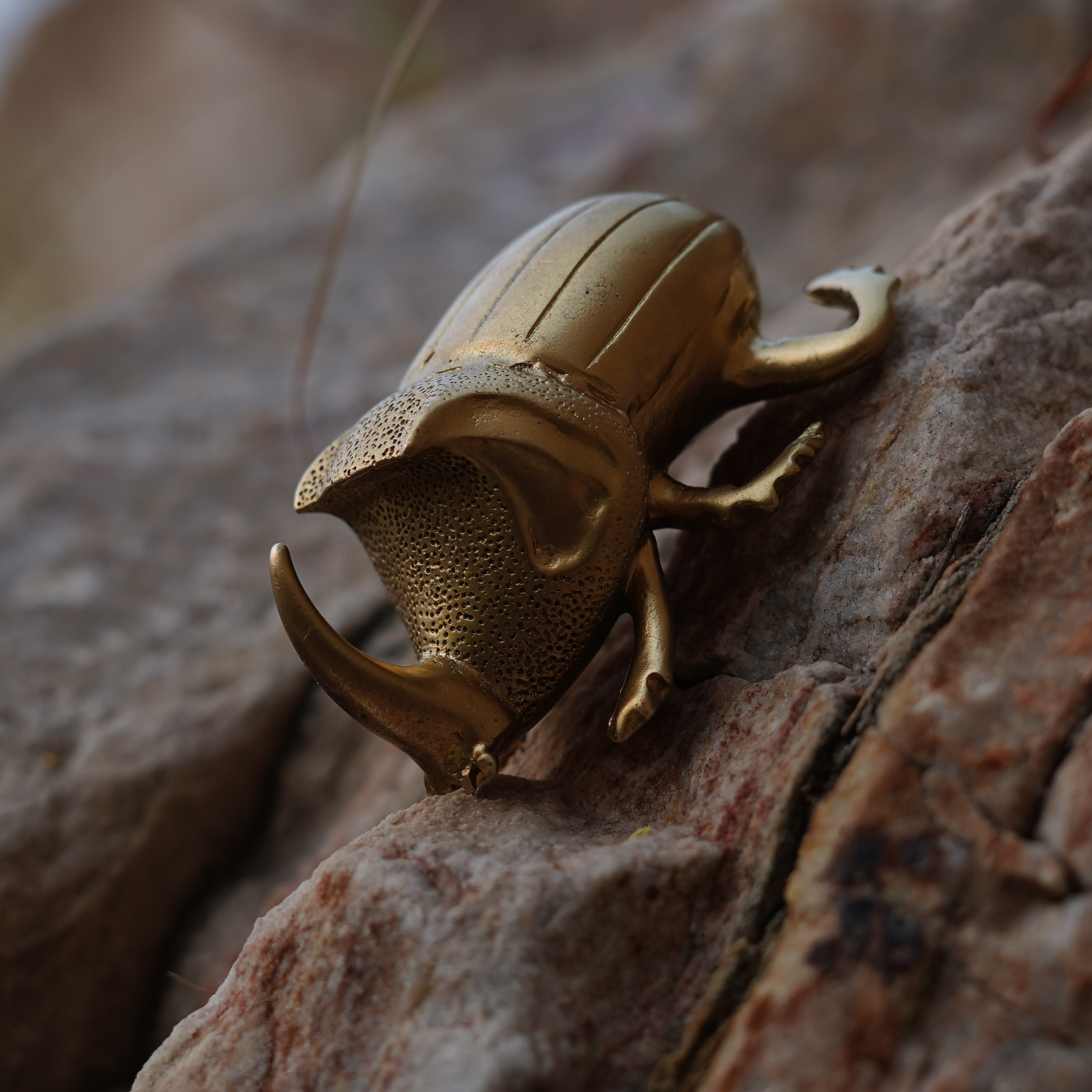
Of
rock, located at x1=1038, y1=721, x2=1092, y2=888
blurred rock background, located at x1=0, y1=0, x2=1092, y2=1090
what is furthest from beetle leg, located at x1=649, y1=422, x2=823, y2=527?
rock, located at x1=1038, y1=721, x2=1092, y2=888

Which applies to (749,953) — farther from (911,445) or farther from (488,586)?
(911,445)

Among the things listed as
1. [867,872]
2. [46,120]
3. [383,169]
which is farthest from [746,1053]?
[46,120]

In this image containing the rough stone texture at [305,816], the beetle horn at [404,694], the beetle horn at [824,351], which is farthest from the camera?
the rough stone texture at [305,816]

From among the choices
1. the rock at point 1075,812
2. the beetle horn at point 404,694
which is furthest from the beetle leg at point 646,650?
the rock at point 1075,812

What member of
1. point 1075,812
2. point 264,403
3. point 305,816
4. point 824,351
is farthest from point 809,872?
point 264,403

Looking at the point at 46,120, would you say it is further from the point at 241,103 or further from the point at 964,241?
the point at 964,241

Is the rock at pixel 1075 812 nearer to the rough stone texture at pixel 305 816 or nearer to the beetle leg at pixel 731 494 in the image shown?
the beetle leg at pixel 731 494

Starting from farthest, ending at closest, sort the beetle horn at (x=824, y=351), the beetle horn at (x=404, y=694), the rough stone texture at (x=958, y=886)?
the beetle horn at (x=824, y=351)
the beetle horn at (x=404, y=694)
the rough stone texture at (x=958, y=886)
